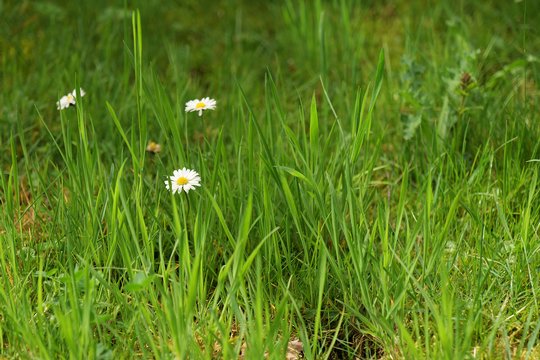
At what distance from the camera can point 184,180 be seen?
7.02 ft

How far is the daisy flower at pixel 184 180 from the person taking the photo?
2106 millimetres

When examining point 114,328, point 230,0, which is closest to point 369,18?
point 230,0

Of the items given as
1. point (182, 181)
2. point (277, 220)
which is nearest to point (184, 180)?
point (182, 181)

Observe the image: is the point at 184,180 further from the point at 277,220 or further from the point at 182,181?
the point at 277,220

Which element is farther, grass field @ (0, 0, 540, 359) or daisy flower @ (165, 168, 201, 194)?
daisy flower @ (165, 168, 201, 194)

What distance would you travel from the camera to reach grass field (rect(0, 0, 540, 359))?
6.27 ft

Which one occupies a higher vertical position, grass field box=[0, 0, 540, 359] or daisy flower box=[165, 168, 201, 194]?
daisy flower box=[165, 168, 201, 194]

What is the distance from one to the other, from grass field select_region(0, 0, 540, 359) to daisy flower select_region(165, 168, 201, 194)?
3 centimetres

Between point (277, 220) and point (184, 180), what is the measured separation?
1.10ft

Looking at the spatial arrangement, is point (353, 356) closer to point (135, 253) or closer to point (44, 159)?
point (135, 253)

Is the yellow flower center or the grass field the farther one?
the yellow flower center

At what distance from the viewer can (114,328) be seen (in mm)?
2023

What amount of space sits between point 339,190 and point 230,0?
203cm

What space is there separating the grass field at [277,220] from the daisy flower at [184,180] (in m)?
0.03
